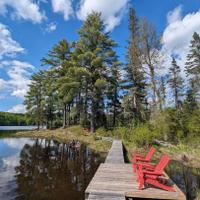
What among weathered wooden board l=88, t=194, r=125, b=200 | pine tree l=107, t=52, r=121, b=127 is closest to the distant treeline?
pine tree l=107, t=52, r=121, b=127

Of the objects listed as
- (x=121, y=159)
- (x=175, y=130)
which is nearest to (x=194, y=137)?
(x=175, y=130)

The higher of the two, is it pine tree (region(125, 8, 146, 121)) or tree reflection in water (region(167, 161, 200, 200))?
pine tree (region(125, 8, 146, 121))

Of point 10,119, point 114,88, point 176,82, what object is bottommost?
point 114,88

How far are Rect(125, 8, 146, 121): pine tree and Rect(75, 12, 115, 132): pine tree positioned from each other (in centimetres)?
326

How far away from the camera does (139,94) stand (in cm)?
2838

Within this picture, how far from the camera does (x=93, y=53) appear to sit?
25062 millimetres

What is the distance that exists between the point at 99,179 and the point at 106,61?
2133 centimetres

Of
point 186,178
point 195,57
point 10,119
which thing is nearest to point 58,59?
point 195,57

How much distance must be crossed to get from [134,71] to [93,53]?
5849 millimetres

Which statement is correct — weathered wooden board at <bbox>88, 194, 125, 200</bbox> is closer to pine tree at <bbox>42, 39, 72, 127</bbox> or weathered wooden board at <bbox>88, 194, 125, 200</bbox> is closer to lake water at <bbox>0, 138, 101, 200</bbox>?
lake water at <bbox>0, 138, 101, 200</bbox>

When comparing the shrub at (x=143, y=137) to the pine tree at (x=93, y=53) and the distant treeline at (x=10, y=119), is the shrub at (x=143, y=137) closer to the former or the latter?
the pine tree at (x=93, y=53)

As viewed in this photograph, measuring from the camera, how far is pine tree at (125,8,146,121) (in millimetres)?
21314

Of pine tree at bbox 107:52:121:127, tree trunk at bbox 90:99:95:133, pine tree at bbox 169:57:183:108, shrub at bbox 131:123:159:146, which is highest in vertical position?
pine tree at bbox 169:57:183:108

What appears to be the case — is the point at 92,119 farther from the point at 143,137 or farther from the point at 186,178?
the point at 186,178
